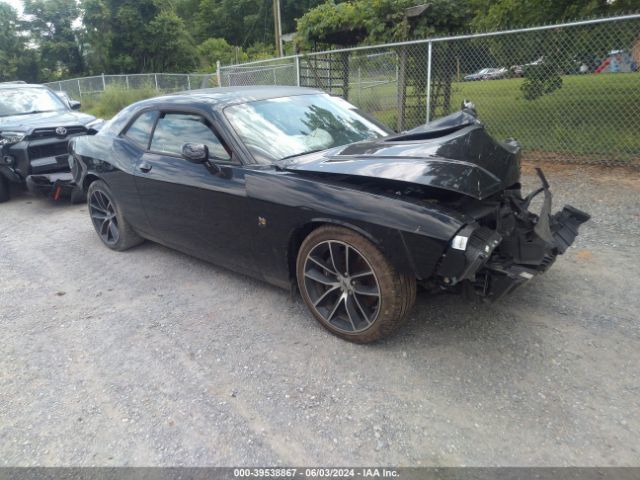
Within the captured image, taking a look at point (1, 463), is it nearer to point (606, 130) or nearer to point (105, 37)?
point (606, 130)

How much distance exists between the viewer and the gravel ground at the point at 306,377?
2.27 metres

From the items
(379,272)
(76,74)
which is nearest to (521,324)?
(379,272)

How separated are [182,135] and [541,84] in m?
5.83

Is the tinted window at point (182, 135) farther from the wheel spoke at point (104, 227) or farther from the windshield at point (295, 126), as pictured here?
the wheel spoke at point (104, 227)

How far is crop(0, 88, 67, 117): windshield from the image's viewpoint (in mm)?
7602

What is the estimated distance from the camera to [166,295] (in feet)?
13.0

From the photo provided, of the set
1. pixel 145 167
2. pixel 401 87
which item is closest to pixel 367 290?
pixel 145 167

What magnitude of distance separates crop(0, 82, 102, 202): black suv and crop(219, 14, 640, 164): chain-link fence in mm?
5270

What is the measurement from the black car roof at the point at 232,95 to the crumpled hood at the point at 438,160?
84 centimetres

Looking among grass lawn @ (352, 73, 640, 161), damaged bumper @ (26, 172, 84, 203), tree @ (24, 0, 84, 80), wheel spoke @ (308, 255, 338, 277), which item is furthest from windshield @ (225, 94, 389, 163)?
tree @ (24, 0, 84, 80)

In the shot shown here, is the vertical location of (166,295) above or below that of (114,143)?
below

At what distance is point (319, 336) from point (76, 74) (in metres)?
40.4

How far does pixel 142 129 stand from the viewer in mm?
4301

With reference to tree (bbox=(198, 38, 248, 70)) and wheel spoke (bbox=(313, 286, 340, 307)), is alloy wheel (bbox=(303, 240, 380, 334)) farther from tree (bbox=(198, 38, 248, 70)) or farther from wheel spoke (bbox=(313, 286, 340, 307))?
tree (bbox=(198, 38, 248, 70))
